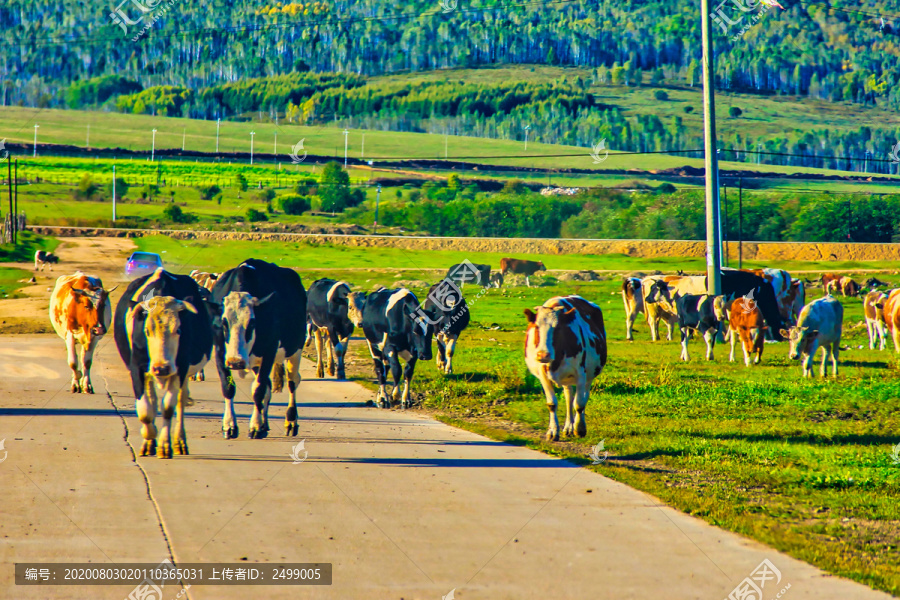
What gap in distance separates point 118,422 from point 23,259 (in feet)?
161

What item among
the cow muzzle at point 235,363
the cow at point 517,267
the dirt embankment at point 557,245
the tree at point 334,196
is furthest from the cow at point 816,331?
the tree at point 334,196

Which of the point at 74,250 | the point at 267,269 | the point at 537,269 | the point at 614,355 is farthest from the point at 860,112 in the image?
the point at 267,269

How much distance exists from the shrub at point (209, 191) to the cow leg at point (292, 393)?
101 m

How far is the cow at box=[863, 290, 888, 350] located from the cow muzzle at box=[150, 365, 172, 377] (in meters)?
22.2

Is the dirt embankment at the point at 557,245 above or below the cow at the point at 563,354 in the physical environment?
above

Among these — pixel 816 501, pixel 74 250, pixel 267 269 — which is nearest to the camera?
pixel 816 501

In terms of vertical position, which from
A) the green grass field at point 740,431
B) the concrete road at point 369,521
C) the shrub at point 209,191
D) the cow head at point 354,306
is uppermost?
the shrub at point 209,191

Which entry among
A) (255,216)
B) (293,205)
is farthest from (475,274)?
(293,205)

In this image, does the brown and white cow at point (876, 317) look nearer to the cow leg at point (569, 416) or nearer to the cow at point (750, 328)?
the cow at point (750, 328)

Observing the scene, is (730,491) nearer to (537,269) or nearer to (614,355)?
(614,355)

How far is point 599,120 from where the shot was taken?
186 m

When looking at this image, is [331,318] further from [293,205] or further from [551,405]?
[293,205]

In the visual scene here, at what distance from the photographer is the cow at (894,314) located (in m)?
23.4

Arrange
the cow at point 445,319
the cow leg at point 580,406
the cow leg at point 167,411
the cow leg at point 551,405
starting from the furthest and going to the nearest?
the cow at point 445,319 → the cow leg at point 580,406 → the cow leg at point 551,405 → the cow leg at point 167,411
